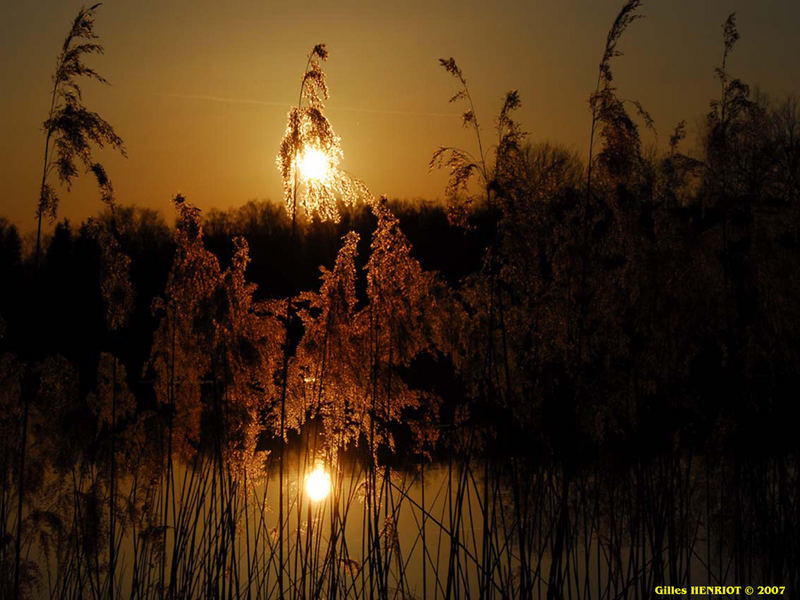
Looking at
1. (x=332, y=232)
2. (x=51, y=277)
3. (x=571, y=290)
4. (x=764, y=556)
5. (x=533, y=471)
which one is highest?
(x=332, y=232)

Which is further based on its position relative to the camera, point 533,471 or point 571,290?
point 533,471

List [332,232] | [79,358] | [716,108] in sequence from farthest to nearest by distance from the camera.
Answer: [332,232] → [79,358] → [716,108]

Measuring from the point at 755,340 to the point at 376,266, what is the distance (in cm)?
199

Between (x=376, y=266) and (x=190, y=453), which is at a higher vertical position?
(x=376, y=266)

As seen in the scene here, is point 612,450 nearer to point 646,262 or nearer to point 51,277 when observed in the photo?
point 646,262

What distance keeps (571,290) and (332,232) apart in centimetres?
3102

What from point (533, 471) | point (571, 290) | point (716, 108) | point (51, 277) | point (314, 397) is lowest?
point (533, 471)

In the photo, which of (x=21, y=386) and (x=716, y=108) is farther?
(x=21, y=386)

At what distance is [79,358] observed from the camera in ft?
81.4

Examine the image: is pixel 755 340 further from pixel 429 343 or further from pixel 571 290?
pixel 429 343

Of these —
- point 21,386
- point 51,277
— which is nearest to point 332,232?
point 51,277

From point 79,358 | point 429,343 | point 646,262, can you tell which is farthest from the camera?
point 79,358

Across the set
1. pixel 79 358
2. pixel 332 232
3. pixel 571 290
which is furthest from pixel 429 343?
pixel 332 232

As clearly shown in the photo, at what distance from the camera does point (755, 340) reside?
172 inches
